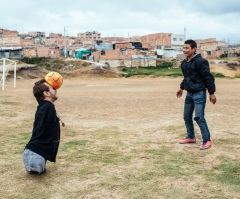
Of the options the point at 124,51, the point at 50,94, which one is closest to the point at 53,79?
the point at 50,94

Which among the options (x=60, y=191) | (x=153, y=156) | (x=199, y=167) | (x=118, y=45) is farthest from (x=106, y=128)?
(x=118, y=45)

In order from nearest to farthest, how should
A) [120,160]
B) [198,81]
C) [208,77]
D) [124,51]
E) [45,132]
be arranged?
1. [45,132]
2. [120,160]
3. [208,77]
4. [198,81]
5. [124,51]

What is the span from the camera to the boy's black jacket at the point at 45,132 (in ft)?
15.0

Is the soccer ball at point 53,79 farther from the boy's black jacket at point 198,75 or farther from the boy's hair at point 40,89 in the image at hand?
the boy's black jacket at point 198,75

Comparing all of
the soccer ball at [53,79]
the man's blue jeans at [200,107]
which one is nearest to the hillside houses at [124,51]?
the man's blue jeans at [200,107]

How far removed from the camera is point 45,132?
4582mm

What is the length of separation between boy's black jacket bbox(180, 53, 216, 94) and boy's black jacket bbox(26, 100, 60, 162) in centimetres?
261

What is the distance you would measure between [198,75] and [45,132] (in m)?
2.88

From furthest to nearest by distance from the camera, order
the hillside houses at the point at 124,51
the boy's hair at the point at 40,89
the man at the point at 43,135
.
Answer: the hillside houses at the point at 124,51 < the boy's hair at the point at 40,89 < the man at the point at 43,135

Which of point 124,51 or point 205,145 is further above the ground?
point 124,51

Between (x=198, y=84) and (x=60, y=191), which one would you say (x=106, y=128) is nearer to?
(x=198, y=84)

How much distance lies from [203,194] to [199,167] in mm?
1077

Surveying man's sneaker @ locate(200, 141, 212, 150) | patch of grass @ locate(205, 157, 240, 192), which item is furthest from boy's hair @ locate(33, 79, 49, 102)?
man's sneaker @ locate(200, 141, 212, 150)

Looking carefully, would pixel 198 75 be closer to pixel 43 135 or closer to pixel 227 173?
pixel 227 173
